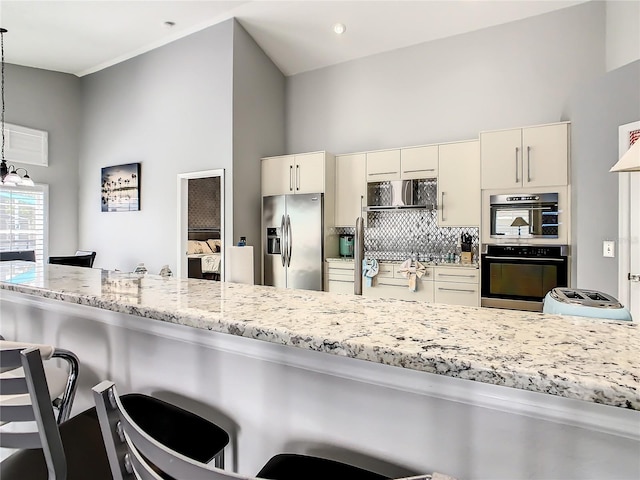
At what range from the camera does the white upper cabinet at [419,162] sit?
3998mm

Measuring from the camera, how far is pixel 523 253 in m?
3.44

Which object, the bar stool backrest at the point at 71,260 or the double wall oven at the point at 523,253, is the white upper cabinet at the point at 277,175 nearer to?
the bar stool backrest at the point at 71,260

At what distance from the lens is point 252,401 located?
93 centimetres

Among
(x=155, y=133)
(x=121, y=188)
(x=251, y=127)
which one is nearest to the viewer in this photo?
(x=251, y=127)

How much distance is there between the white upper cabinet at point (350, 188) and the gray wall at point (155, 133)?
1.40 m

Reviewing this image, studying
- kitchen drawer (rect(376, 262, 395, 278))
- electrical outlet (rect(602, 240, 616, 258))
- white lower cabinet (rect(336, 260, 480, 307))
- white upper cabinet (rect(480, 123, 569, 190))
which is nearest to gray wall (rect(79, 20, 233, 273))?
white lower cabinet (rect(336, 260, 480, 307))

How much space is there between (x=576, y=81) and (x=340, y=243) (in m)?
3.20

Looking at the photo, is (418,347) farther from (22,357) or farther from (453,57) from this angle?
(453,57)

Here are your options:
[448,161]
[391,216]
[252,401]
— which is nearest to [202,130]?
[391,216]

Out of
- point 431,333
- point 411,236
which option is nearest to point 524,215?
point 411,236

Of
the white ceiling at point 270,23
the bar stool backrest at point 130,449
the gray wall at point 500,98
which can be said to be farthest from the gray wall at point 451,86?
the bar stool backrest at point 130,449

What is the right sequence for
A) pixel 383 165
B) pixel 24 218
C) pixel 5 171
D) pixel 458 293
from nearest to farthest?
1. pixel 458 293
2. pixel 5 171
3. pixel 383 165
4. pixel 24 218

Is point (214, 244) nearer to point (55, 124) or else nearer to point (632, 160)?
point (55, 124)

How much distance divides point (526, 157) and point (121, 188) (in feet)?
17.9
